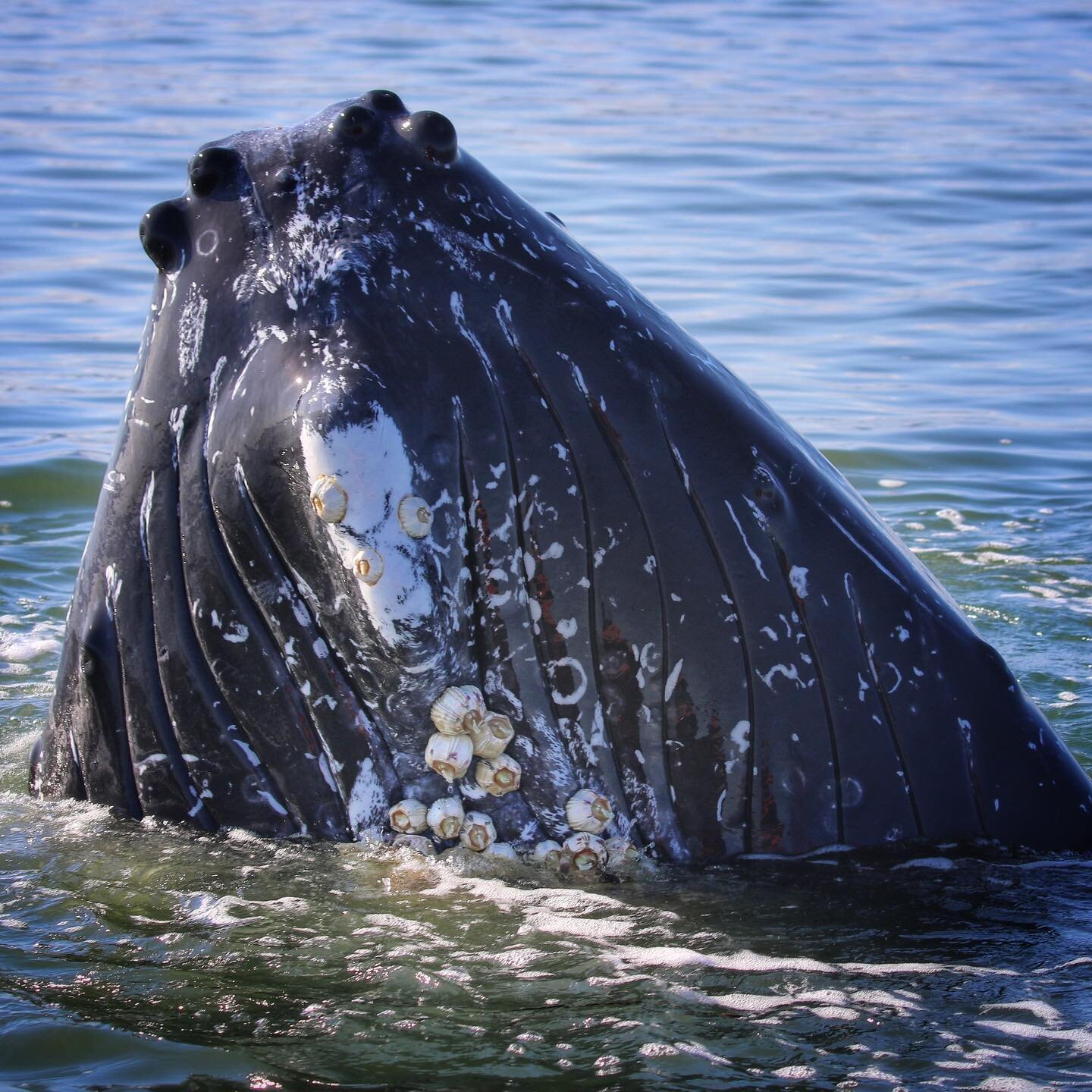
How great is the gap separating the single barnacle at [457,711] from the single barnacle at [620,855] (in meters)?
0.45

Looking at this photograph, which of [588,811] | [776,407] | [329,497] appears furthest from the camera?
[776,407]

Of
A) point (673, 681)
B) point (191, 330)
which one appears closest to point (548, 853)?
point (673, 681)

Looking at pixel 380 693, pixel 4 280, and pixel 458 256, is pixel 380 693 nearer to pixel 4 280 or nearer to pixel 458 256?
pixel 458 256

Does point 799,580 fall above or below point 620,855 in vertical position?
above

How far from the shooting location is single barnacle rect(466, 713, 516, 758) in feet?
12.4

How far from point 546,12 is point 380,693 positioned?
118 feet

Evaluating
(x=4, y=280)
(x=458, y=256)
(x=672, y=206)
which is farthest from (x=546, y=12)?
(x=458, y=256)

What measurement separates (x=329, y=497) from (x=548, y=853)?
3.27ft

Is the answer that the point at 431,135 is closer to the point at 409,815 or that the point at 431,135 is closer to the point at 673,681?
the point at 673,681

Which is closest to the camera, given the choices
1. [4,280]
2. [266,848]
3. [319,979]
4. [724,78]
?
[319,979]

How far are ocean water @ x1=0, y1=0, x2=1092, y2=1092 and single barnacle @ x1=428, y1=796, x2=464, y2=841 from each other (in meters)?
0.12

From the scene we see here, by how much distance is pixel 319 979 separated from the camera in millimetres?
3689

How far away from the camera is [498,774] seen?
12.6 ft

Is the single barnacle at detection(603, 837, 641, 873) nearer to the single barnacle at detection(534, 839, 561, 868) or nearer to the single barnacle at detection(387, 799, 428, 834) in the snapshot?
the single barnacle at detection(534, 839, 561, 868)
